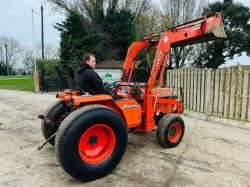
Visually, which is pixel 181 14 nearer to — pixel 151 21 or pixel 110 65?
pixel 151 21

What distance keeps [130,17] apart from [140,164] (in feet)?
57.6

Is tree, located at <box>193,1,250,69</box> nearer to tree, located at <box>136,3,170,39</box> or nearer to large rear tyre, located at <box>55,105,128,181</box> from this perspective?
tree, located at <box>136,3,170,39</box>

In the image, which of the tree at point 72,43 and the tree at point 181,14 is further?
the tree at point 181,14

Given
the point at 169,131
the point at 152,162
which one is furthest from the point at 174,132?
the point at 152,162

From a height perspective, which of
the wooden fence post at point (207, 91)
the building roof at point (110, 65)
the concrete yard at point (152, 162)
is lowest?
the concrete yard at point (152, 162)

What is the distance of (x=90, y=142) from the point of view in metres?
3.51

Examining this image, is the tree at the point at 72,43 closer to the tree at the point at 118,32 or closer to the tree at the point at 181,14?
the tree at the point at 118,32

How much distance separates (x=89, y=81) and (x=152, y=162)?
1.71 m

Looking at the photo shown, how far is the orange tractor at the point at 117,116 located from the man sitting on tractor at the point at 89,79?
0.20 m

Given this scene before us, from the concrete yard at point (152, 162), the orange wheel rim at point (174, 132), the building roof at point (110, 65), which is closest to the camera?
the concrete yard at point (152, 162)

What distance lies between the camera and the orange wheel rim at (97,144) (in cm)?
340

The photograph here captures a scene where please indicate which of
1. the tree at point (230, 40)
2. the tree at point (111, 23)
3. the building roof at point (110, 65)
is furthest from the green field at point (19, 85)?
the tree at point (230, 40)

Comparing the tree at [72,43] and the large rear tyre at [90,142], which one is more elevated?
the tree at [72,43]

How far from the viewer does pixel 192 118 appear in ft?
25.2
